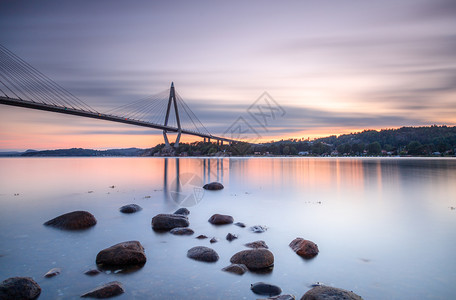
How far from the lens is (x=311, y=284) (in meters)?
6.26

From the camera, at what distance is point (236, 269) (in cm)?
→ 671

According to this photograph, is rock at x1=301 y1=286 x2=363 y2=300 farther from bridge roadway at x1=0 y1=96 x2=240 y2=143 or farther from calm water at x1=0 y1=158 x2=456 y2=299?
bridge roadway at x1=0 y1=96 x2=240 y2=143

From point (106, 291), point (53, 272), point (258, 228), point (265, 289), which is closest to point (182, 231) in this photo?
point (258, 228)

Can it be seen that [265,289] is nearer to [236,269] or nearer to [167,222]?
[236,269]

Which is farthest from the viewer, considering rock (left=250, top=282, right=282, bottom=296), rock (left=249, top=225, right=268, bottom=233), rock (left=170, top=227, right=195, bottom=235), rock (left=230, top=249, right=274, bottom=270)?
rock (left=249, top=225, right=268, bottom=233)

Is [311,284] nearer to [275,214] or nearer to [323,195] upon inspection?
Answer: [275,214]

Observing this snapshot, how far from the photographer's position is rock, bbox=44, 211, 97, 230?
10.5 metres

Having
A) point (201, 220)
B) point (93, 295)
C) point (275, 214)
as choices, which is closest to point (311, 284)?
point (93, 295)

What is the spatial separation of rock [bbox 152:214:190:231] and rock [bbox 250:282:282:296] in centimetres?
525

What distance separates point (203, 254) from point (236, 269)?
46.8 inches

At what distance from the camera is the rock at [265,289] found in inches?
227

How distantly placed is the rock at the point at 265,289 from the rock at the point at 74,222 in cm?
760

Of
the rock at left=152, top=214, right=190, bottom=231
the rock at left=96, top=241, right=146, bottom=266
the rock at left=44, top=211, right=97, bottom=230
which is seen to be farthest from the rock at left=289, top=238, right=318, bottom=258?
the rock at left=44, top=211, right=97, bottom=230


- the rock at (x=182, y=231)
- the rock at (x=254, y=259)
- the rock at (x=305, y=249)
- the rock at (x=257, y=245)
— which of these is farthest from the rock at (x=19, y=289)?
the rock at (x=305, y=249)
